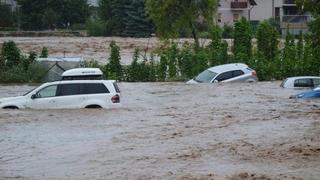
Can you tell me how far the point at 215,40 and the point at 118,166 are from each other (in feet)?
86.0

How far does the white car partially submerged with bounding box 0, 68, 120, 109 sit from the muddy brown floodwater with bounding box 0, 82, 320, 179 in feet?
1.46

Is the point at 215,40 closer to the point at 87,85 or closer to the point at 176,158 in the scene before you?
the point at 87,85

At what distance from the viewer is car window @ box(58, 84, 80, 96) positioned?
2183cm

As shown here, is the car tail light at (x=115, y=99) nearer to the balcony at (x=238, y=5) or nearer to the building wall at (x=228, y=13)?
the building wall at (x=228, y=13)

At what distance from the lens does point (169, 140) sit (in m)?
16.3

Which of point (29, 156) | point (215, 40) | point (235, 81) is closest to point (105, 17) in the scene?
point (215, 40)

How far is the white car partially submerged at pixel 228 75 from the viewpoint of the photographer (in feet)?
104

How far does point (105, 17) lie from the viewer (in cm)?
10506

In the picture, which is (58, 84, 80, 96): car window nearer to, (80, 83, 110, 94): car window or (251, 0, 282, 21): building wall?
(80, 83, 110, 94): car window

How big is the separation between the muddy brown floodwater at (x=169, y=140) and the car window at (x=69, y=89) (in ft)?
2.20

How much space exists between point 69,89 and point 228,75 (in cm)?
1167

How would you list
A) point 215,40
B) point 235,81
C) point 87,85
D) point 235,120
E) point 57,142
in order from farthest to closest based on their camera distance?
point 215,40 < point 235,81 < point 87,85 < point 235,120 < point 57,142

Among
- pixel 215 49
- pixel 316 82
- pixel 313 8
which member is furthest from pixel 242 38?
pixel 313 8

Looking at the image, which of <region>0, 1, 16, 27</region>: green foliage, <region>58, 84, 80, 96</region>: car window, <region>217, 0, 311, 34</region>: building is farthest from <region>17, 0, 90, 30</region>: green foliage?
<region>58, 84, 80, 96</region>: car window
